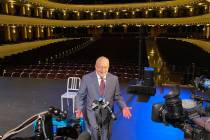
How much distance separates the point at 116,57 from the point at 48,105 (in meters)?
12.1

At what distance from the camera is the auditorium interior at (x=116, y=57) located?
Result: 5761 millimetres

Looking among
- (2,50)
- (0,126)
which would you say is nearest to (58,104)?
(0,126)

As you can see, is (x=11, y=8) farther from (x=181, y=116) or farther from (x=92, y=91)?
(x=181, y=116)

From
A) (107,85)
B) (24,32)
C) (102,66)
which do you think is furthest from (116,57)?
(102,66)

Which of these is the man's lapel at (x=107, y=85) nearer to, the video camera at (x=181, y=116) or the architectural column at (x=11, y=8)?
the video camera at (x=181, y=116)

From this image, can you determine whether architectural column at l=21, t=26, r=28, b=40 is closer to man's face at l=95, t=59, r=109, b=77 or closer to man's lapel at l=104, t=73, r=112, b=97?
man's lapel at l=104, t=73, r=112, b=97

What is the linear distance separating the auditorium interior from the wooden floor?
0.07 ft

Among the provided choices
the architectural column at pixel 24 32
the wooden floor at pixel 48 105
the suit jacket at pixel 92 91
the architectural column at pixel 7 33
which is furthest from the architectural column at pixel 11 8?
the suit jacket at pixel 92 91

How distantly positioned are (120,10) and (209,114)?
33.8 meters

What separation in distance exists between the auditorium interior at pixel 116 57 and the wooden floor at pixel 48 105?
20 millimetres

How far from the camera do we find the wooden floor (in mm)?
5405

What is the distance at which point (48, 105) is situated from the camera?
285 inches

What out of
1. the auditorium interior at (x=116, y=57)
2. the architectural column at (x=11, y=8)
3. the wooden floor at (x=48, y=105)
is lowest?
the wooden floor at (x=48, y=105)

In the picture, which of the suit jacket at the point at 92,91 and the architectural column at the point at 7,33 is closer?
the suit jacket at the point at 92,91
